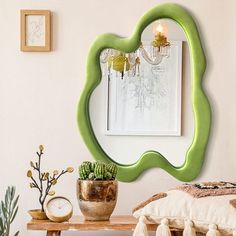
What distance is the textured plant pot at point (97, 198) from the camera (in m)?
2.68

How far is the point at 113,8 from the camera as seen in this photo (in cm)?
299

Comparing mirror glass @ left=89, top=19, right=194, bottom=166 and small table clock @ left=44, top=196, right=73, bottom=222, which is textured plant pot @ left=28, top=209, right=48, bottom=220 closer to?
small table clock @ left=44, top=196, right=73, bottom=222

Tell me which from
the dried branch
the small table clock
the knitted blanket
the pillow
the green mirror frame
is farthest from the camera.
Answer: the green mirror frame

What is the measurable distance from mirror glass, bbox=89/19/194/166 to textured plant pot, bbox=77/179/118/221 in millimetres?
286

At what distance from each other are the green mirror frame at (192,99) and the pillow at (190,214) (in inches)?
12.8

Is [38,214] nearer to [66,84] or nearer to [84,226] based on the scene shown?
[84,226]

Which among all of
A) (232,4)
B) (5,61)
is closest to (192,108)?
(232,4)

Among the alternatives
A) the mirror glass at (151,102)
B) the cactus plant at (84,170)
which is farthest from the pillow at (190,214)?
the mirror glass at (151,102)

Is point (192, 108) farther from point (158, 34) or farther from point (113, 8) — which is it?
point (113, 8)

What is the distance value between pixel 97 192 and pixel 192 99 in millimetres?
638

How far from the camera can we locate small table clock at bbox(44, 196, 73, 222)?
8.74 feet

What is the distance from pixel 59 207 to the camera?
2.69 metres

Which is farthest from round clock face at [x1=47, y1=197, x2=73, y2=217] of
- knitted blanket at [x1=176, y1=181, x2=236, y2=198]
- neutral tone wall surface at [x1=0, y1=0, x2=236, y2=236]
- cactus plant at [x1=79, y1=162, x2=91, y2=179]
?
knitted blanket at [x1=176, y1=181, x2=236, y2=198]

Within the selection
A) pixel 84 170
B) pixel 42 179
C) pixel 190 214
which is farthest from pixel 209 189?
pixel 42 179
